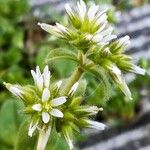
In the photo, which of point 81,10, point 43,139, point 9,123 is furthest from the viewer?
point 9,123

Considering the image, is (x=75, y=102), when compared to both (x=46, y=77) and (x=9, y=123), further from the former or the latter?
(x=9, y=123)

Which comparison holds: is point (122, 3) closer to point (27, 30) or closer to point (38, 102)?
point (27, 30)

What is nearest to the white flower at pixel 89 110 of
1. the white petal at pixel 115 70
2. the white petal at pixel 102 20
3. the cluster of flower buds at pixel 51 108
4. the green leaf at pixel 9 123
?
the cluster of flower buds at pixel 51 108

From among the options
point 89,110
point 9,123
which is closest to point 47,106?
point 89,110

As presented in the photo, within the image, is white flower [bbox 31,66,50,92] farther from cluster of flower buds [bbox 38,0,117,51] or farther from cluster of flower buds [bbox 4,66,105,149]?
cluster of flower buds [bbox 38,0,117,51]

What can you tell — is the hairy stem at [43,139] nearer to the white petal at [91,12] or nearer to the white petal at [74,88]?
the white petal at [74,88]

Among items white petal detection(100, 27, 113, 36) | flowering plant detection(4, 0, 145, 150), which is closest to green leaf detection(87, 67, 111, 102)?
flowering plant detection(4, 0, 145, 150)

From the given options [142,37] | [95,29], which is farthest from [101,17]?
[142,37]
